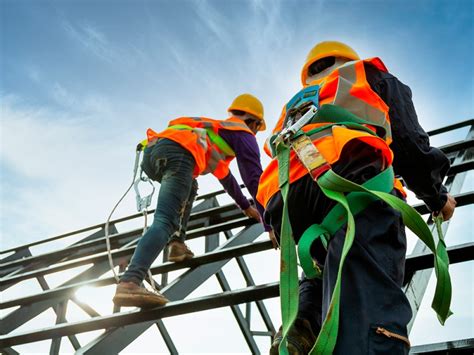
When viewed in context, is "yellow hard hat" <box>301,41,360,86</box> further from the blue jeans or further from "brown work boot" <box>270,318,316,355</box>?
the blue jeans

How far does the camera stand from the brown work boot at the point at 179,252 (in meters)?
3.21

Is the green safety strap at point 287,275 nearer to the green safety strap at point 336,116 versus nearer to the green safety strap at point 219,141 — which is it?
the green safety strap at point 336,116

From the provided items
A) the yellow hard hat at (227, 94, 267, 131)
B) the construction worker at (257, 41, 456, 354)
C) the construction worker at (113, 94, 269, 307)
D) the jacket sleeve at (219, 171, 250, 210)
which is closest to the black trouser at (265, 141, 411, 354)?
the construction worker at (257, 41, 456, 354)

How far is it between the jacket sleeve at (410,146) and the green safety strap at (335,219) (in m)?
0.27

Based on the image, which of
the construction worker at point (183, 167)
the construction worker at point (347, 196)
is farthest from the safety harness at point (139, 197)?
the construction worker at point (347, 196)

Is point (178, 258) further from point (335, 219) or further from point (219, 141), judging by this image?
point (335, 219)

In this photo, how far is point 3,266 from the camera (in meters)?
5.45

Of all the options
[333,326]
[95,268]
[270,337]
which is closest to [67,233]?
[95,268]

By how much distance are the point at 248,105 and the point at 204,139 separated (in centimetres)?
66

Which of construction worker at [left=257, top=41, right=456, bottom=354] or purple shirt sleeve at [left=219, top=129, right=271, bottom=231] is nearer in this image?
construction worker at [left=257, top=41, right=456, bottom=354]

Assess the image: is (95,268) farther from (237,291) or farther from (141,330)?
(237,291)

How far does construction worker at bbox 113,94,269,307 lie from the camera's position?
261cm

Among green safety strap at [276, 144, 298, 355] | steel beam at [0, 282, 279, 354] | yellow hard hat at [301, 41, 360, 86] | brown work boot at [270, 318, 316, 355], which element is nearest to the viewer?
green safety strap at [276, 144, 298, 355]

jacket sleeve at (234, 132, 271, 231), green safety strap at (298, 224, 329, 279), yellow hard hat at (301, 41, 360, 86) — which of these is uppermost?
jacket sleeve at (234, 132, 271, 231)
